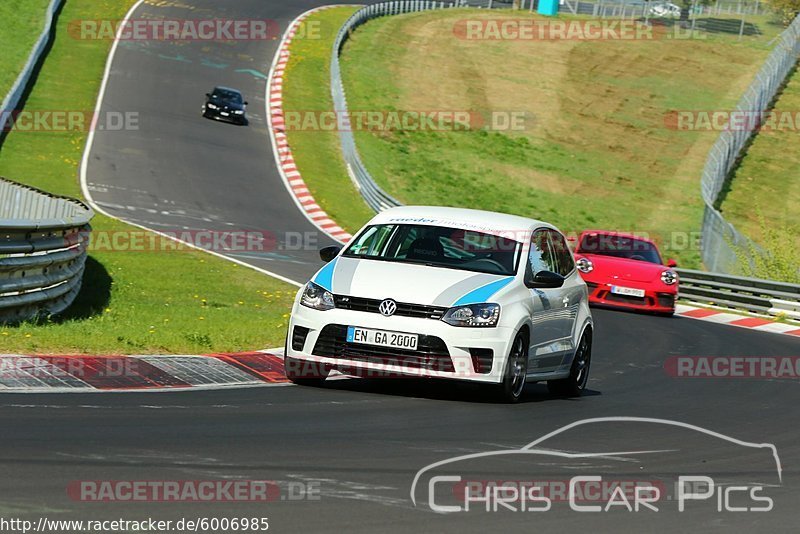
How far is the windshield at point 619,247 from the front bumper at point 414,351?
554 inches

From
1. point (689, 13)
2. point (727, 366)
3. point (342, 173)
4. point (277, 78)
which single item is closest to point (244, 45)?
point (277, 78)

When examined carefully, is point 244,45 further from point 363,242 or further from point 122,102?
point 363,242

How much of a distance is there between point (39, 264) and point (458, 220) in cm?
477

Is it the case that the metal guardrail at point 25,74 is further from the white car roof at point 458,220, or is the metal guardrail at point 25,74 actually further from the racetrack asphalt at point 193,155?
the white car roof at point 458,220

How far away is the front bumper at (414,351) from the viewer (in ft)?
34.2

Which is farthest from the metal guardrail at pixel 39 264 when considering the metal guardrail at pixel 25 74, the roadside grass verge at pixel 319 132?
the metal guardrail at pixel 25 74

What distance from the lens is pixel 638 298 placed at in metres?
23.5

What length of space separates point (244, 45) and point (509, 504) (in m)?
52.0

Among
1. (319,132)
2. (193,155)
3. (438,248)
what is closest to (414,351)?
(438,248)

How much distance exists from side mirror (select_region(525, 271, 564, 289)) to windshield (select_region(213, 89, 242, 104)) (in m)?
33.8

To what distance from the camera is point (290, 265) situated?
1014 inches

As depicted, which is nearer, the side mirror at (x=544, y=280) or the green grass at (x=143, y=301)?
the side mirror at (x=544, y=280)

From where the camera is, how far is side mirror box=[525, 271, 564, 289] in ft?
37.2

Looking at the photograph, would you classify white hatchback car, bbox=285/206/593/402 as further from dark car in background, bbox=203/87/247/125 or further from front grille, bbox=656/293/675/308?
dark car in background, bbox=203/87/247/125
